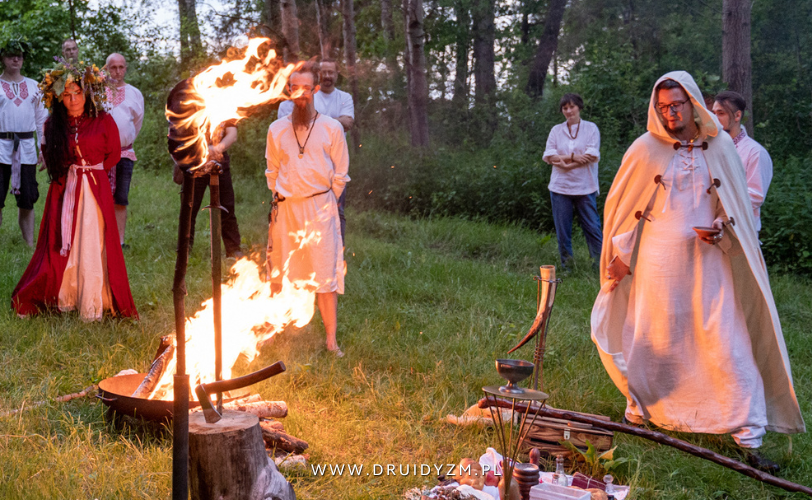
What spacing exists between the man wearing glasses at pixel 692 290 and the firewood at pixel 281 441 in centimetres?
223

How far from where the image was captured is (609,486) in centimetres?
Answer: 407

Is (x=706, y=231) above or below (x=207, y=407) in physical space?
above

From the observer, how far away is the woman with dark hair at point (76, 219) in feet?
21.9

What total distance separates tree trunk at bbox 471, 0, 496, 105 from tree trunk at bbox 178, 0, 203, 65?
909cm

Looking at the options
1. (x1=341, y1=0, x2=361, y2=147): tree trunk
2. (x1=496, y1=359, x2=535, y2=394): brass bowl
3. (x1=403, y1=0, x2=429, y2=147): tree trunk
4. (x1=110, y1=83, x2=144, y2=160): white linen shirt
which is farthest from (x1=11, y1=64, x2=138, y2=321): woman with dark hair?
(x1=341, y1=0, x2=361, y2=147): tree trunk

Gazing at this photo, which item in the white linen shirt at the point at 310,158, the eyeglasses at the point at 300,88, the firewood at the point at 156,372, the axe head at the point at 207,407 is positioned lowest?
the firewood at the point at 156,372

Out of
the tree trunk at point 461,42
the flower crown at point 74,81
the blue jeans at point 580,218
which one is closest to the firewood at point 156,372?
the flower crown at point 74,81

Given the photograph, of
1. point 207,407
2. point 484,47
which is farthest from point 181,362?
point 484,47

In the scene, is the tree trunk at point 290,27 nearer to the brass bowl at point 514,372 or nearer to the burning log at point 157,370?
the burning log at point 157,370

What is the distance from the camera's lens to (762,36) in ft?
79.6

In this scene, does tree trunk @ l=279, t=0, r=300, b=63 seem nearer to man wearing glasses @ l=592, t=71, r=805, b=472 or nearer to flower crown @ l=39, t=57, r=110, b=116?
→ flower crown @ l=39, t=57, r=110, b=116

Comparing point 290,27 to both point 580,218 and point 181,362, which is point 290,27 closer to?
point 580,218

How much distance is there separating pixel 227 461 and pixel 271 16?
794 inches

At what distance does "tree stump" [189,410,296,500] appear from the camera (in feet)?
10.3
